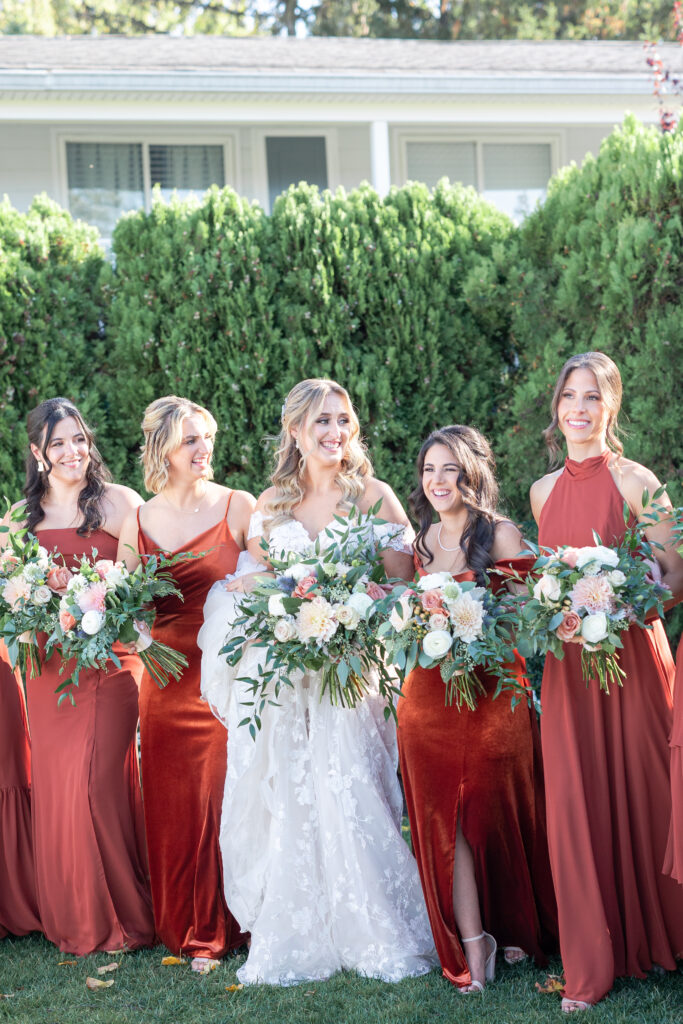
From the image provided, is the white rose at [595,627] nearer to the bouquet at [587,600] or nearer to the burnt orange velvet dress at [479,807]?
the bouquet at [587,600]

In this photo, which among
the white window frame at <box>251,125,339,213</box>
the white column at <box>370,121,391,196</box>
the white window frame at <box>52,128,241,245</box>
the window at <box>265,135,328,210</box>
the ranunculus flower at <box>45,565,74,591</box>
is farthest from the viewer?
the window at <box>265,135,328,210</box>

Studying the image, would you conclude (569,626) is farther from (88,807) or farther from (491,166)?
(491,166)

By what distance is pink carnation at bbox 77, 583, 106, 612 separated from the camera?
518cm

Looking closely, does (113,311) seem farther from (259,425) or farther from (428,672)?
(428,672)

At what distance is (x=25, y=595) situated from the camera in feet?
17.6

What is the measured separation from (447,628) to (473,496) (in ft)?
2.46

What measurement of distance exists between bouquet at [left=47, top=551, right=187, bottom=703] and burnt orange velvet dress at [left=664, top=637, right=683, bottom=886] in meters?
2.33

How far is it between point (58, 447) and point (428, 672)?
2.27m

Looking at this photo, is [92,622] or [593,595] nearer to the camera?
[593,595]

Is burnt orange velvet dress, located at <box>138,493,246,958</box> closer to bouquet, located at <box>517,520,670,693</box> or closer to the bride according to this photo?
the bride

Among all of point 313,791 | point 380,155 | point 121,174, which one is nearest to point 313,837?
point 313,791

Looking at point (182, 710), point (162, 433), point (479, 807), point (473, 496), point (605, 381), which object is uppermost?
point (605, 381)

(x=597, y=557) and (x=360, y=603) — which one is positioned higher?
(x=597, y=557)

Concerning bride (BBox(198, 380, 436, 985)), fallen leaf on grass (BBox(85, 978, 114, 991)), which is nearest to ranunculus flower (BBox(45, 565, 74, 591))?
bride (BBox(198, 380, 436, 985))
